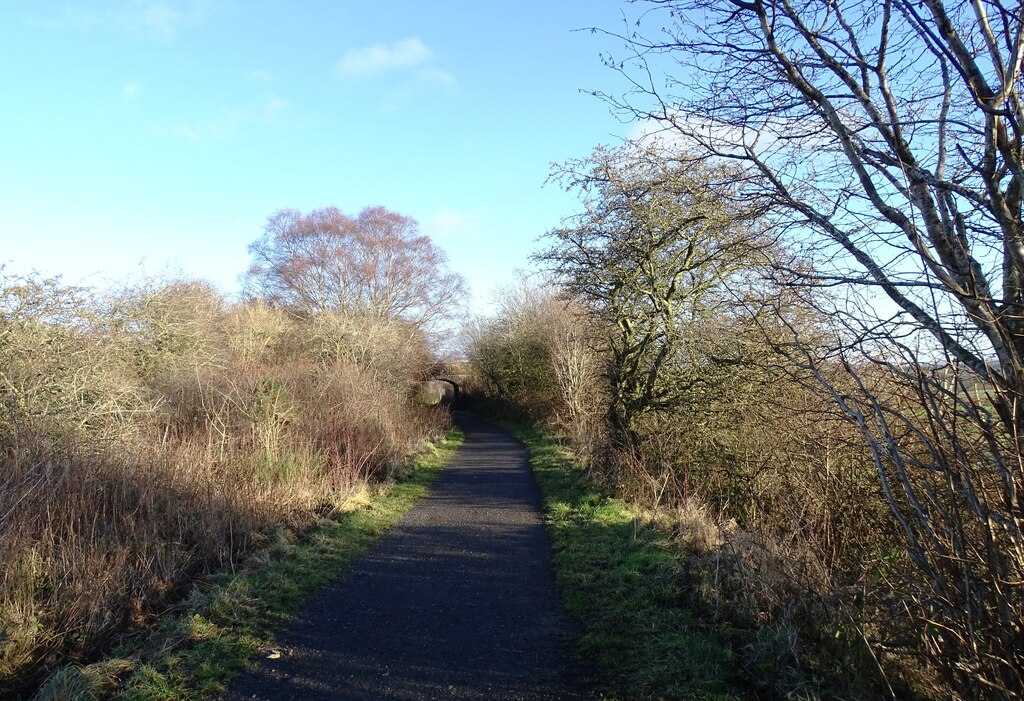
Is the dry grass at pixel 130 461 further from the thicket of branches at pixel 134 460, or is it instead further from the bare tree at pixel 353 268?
the bare tree at pixel 353 268

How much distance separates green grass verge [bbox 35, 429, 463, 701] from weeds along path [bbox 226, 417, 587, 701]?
0.70ft

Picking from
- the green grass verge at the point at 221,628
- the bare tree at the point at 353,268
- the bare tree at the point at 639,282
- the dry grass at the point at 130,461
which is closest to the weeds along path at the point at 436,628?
the green grass verge at the point at 221,628

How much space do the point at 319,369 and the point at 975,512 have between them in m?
18.5

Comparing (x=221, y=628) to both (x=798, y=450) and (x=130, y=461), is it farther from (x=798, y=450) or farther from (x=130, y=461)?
(x=798, y=450)

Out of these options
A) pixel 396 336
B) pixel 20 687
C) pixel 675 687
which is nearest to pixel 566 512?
pixel 675 687

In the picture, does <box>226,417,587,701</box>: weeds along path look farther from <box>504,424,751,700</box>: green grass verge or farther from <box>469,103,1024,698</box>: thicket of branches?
<box>469,103,1024,698</box>: thicket of branches

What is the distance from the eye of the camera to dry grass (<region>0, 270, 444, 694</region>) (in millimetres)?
5039

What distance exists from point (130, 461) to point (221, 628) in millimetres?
3503

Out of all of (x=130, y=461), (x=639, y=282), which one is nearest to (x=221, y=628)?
(x=130, y=461)

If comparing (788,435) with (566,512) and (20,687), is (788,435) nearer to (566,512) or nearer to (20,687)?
(566,512)

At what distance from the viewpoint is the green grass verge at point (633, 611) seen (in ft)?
13.0

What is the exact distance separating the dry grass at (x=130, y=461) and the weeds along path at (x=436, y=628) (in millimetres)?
1372

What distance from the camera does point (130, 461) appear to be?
24.5ft

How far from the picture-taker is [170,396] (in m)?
12.6
